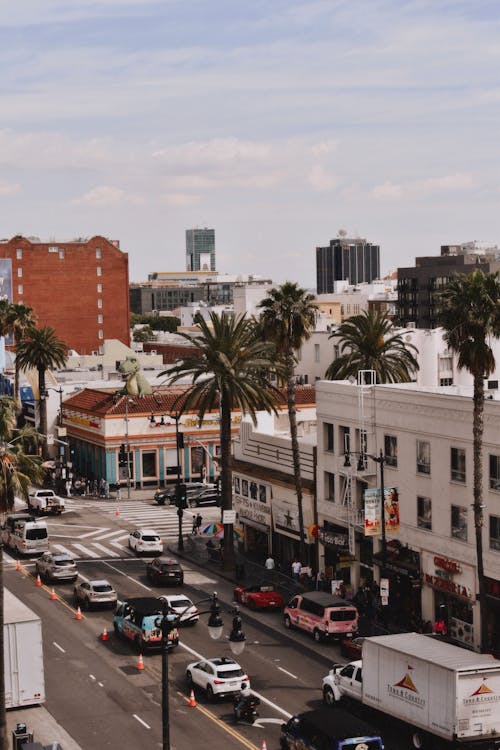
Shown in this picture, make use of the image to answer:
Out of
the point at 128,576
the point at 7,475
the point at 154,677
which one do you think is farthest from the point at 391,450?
the point at 7,475

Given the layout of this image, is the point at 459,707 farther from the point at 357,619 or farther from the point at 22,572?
the point at 22,572

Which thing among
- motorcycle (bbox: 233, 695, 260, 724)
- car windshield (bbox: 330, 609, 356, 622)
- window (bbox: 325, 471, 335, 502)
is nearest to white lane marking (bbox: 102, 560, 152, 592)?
window (bbox: 325, 471, 335, 502)

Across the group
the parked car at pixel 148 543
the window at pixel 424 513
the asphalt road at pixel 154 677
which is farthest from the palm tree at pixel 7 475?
the parked car at pixel 148 543

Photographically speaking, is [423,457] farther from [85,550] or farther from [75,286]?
[75,286]

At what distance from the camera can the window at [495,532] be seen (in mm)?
50312

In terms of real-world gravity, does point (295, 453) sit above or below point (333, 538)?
above

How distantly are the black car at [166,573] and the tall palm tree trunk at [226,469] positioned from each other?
471 cm

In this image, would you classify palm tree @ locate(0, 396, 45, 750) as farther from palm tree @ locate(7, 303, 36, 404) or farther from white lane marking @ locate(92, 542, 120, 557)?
palm tree @ locate(7, 303, 36, 404)

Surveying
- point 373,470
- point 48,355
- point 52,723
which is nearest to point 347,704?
point 52,723

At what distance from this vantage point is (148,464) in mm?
102188

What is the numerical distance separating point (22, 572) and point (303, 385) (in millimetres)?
51478

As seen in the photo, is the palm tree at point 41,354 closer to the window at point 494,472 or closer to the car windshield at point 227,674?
the window at point 494,472

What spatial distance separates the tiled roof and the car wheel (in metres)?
56.0

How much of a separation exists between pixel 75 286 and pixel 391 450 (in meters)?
143
